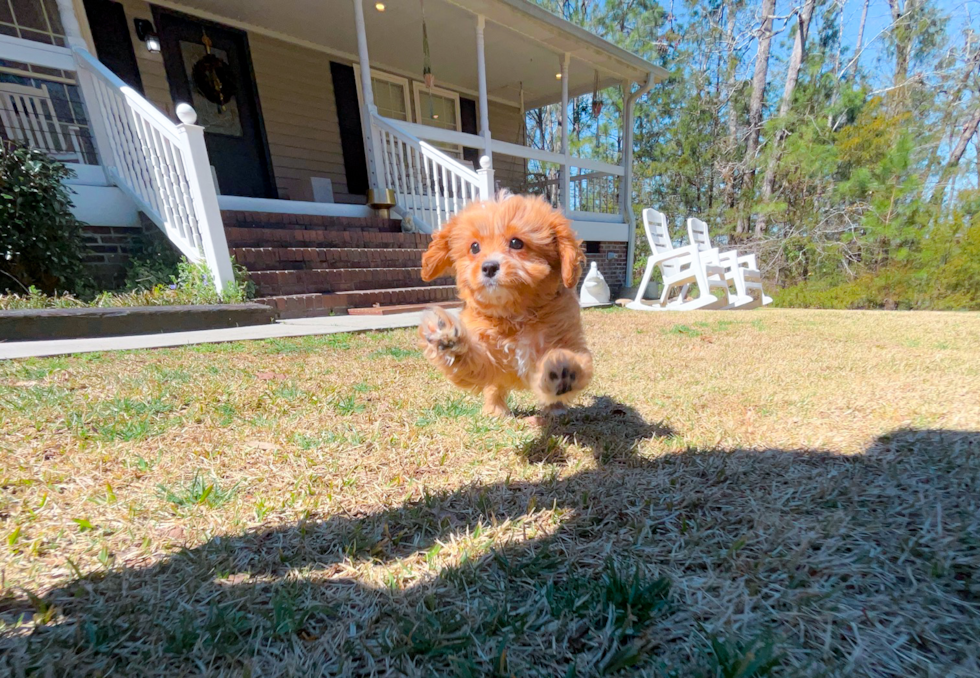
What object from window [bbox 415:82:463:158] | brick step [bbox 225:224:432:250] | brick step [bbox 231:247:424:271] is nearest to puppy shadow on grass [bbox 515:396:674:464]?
brick step [bbox 231:247:424:271]

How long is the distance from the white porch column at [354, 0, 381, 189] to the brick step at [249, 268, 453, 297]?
2.08 meters

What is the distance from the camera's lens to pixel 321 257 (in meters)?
6.77

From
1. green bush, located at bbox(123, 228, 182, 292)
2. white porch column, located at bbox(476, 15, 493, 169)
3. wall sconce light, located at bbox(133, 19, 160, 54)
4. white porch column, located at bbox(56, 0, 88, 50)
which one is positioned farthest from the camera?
white porch column, located at bbox(476, 15, 493, 169)

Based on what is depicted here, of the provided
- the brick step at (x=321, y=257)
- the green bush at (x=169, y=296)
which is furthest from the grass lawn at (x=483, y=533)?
the brick step at (x=321, y=257)

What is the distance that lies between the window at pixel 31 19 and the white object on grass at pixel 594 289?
9.93 metres

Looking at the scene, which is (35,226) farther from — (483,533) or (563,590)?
(563,590)

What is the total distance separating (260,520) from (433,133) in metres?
8.46

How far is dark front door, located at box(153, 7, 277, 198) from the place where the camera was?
7.93 meters

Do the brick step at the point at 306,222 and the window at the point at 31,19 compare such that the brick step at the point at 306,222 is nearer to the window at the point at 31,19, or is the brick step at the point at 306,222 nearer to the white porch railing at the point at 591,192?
the window at the point at 31,19

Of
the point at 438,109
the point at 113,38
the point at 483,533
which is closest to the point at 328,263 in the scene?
the point at 113,38

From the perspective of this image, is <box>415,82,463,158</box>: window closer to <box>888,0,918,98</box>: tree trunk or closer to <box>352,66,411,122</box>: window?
<box>352,66,411,122</box>: window

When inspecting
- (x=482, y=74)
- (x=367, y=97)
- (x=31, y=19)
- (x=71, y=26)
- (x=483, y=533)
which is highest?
(x=31, y=19)

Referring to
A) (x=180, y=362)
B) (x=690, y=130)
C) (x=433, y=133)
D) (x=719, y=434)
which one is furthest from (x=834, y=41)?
(x=180, y=362)

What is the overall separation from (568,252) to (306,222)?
6.41 meters
